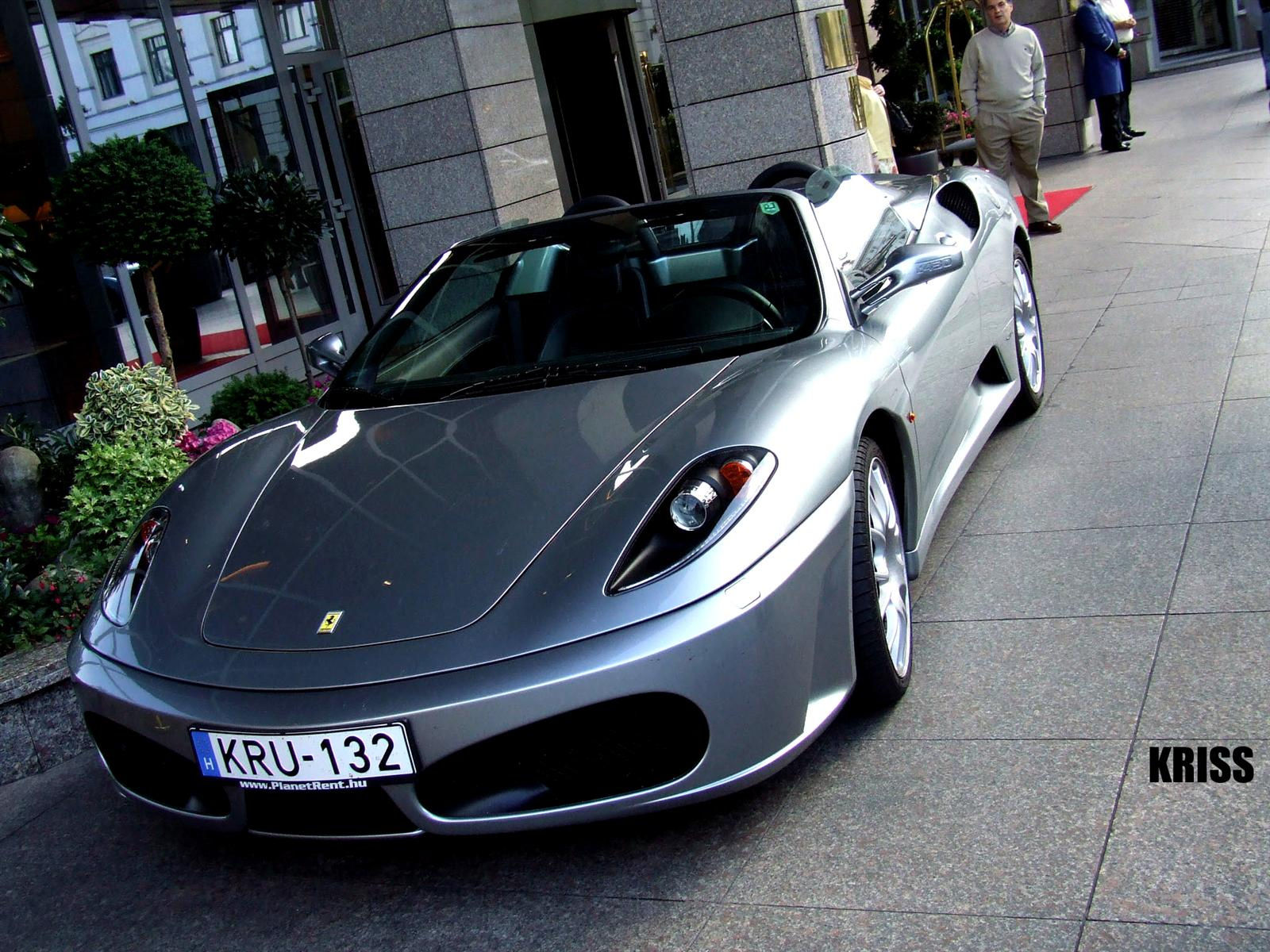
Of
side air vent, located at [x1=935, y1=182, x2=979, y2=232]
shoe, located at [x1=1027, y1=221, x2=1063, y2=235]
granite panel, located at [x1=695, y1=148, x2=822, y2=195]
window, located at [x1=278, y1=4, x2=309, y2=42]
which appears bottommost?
shoe, located at [x1=1027, y1=221, x2=1063, y2=235]

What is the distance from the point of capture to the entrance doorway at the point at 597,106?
14539 mm

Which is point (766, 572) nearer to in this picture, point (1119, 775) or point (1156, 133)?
point (1119, 775)

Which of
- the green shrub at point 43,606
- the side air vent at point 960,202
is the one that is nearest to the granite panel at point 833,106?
the side air vent at point 960,202

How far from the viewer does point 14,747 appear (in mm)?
4020

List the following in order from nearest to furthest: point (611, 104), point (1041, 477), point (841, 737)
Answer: point (841, 737) < point (1041, 477) < point (611, 104)

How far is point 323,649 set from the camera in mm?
2783

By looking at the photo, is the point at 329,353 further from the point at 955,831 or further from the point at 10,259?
the point at 955,831

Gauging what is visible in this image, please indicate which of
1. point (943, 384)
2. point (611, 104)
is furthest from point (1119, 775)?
point (611, 104)

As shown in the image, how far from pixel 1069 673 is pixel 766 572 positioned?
1.05 m

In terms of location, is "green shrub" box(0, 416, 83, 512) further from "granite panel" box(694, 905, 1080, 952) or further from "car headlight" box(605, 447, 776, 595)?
"granite panel" box(694, 905, 1080, 952)

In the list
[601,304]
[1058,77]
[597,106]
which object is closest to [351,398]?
→ [601,304]

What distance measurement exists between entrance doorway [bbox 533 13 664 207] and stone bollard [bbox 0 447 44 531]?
921 centimetres

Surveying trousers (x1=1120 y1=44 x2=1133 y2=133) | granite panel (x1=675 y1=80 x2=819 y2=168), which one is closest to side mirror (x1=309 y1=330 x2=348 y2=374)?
granite panel (x1=675 y1=80 x2=819 y2=168)

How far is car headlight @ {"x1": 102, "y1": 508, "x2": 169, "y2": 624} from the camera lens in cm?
330
